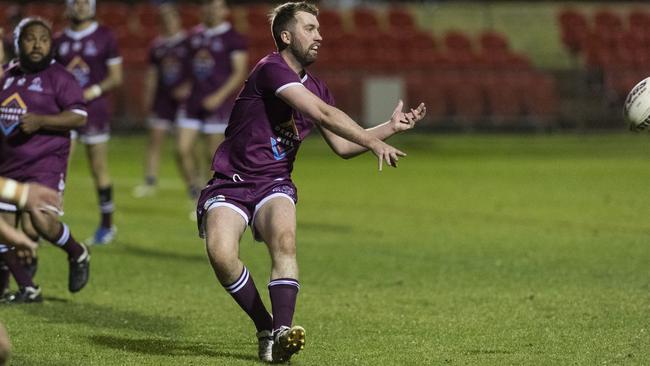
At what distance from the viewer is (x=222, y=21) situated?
48.6 feet

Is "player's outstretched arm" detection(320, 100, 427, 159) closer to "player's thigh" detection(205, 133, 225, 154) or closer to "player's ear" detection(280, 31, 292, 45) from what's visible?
"player's ear" detection(280, 31, 292, 45)

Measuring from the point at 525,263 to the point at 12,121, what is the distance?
4.89 meters

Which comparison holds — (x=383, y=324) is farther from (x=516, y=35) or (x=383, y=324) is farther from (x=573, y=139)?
(x=516, y=35)

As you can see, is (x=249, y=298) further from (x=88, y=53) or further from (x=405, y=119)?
(x=88, y=53)

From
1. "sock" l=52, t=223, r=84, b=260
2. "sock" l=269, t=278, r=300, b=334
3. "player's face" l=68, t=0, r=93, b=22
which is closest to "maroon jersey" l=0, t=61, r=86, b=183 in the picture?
"sock" l=52, t=223, r=84, b=260

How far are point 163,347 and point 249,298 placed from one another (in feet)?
2.43

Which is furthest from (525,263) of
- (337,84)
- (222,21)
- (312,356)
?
(337,84)

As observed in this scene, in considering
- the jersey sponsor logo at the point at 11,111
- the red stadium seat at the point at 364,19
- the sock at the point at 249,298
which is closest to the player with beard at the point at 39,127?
the jersey sponsor logo at the point at 11,111

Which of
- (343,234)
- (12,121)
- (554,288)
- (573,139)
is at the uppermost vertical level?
(12,121)

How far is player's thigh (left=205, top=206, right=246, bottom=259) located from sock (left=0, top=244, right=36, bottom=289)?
8.33 feet

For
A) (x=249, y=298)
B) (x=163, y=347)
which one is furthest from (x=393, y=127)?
(x=163, y=347)

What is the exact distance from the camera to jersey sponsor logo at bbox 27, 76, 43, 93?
9.16m

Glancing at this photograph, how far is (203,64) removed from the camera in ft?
50.2

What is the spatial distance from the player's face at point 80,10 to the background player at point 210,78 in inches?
84.4
